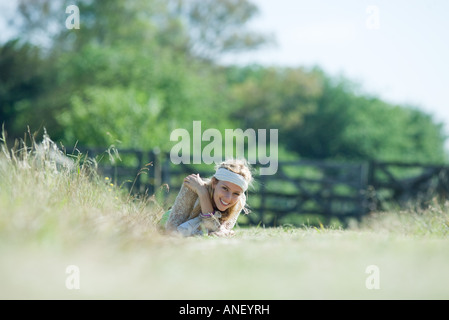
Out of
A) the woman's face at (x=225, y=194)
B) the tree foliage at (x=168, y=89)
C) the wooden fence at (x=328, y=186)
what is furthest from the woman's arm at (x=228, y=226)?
the tree foliage at (x=168, y=89)

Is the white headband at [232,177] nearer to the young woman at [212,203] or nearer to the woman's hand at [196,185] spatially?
the young woman at [212,203]

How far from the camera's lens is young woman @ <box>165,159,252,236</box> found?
16.4 feet

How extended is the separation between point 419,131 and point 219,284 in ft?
122

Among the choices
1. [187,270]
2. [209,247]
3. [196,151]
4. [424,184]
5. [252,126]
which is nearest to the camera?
[187,270]

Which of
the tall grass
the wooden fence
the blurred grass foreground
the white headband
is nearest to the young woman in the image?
the white headband

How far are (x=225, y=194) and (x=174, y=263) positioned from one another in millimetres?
1946

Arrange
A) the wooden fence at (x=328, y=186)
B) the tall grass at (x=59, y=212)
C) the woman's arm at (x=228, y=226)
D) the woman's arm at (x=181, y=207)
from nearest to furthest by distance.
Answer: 1. the tall grass at (x=59, y=212)
2. the woman's arm at (x=228, y=226)
3. the woman's arm at (x=181, y=207)
4. the wooden fence at (x=328, y=186)

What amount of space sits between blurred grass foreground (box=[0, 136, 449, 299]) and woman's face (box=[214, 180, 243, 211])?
1.01 metres

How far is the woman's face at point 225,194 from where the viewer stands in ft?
16.5

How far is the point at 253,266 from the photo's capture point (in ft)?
10.4

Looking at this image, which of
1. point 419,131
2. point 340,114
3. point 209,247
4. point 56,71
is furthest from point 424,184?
point 419,131

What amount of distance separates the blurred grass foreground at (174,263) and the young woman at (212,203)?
98cm

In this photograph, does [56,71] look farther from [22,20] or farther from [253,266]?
[253,266]

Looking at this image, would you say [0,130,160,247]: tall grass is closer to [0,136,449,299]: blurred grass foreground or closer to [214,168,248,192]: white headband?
[0,136,449,299]: blurred grass foreground
